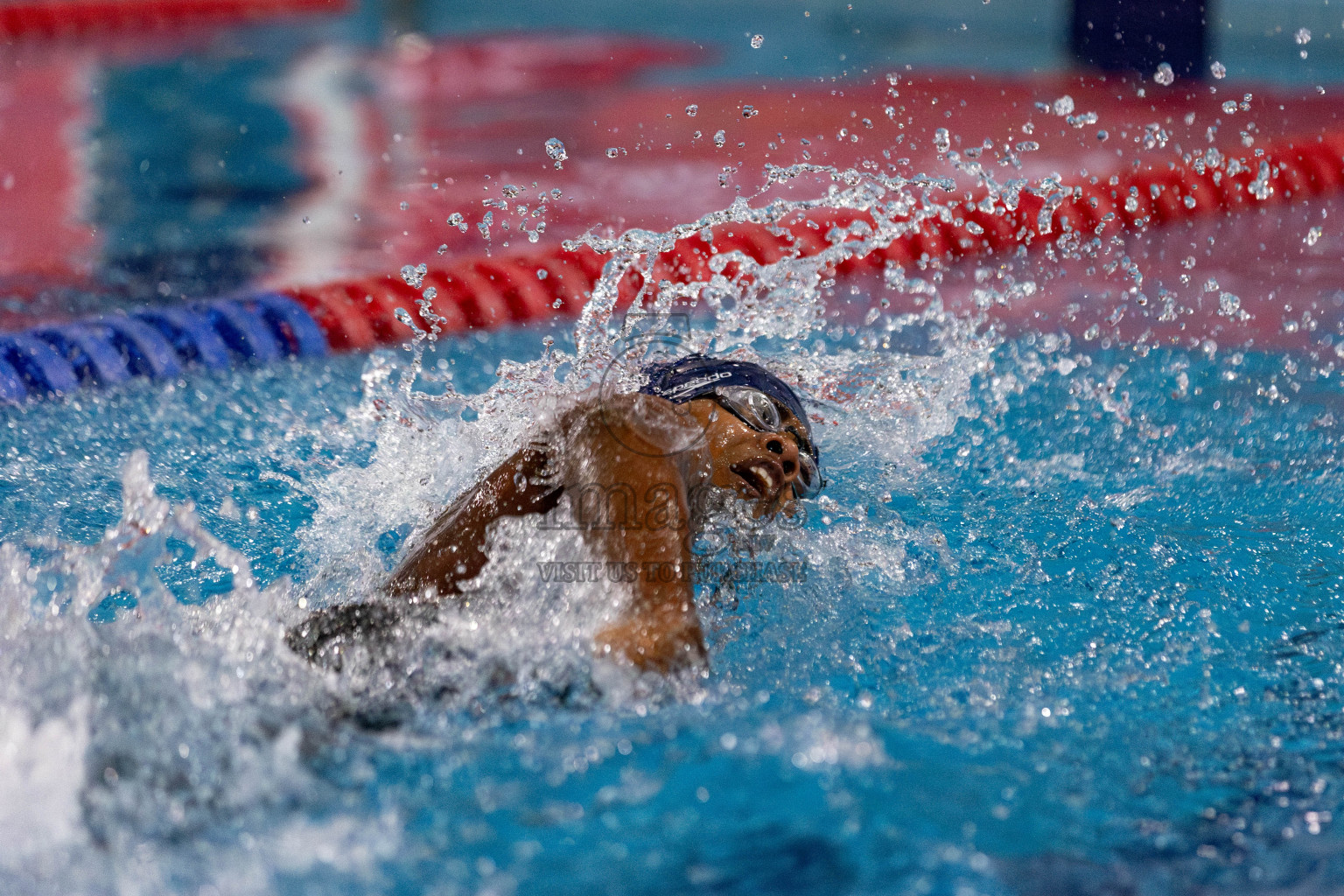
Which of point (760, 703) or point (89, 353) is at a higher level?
point (89, 353)

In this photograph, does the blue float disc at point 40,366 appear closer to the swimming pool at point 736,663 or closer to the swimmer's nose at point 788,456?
the swimming pool at point 736,663

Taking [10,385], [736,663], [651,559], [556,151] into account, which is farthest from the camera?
[556,151]

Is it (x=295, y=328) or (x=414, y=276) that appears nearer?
(x=295, y=328)

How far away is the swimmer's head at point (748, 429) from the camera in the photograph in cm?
176

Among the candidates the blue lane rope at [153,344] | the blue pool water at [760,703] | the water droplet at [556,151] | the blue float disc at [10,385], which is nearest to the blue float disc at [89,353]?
the blue lane rope at [153,344]

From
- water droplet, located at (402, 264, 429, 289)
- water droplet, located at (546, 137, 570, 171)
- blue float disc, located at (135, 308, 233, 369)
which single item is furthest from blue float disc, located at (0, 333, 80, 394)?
water droplet, located at (546, 137, 570, 171)

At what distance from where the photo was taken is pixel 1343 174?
448 cm

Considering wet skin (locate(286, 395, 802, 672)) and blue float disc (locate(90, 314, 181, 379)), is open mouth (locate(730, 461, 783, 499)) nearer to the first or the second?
wet skin (locate(286, 395, 802, 672))

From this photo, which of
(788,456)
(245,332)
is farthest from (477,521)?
(245,332)

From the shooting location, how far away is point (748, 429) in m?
1.78

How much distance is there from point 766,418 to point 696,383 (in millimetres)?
115

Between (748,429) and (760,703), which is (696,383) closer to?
(748,429)

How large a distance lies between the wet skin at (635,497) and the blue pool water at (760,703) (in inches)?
2.5

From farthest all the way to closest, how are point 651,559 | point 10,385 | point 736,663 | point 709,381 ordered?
point 10,385, point 709,381, point 736,663, point 651,559
